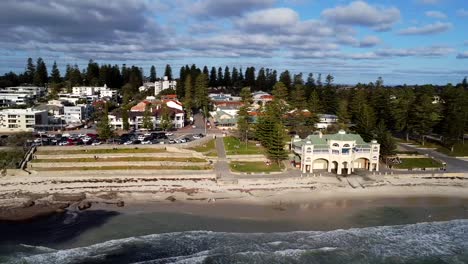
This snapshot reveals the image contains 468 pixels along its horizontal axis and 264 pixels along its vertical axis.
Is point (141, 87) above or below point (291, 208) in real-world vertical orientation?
above

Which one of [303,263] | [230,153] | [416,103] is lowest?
[303,263]

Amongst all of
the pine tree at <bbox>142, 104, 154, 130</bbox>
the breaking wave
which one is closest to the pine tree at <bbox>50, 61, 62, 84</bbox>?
the pine tree at <bbox>142, 104, 154, 130</bbox>

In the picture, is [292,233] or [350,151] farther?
[350,151]

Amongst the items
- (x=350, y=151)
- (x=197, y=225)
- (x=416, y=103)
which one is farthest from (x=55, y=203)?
(x=416, y=103)

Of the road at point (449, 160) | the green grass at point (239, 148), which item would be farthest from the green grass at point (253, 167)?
the road at point (449, 160)

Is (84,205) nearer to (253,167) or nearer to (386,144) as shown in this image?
(253,167)

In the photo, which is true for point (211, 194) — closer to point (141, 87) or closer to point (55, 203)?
point (55, 203)

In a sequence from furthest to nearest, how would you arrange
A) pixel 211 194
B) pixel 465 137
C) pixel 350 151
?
1. pixel 465 137
2. pixel 350 151
3. pixel 211 194

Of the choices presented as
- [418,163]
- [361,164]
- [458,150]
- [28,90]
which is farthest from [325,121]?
[28,90]

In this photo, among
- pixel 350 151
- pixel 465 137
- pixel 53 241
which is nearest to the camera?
pixel 53 241
